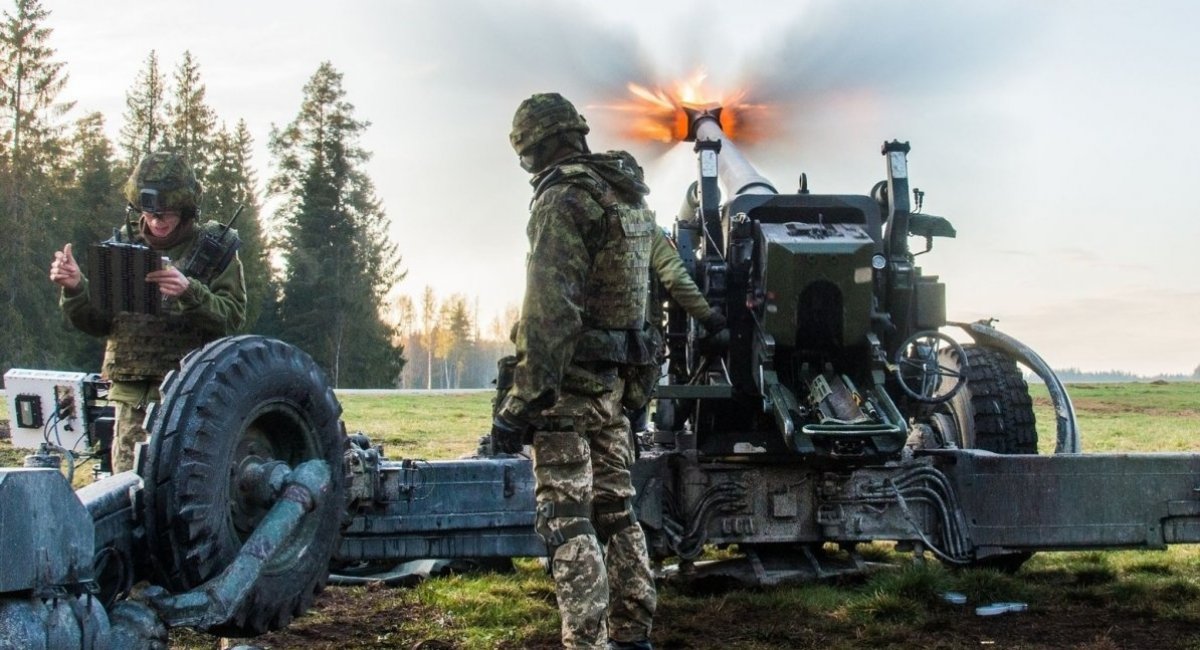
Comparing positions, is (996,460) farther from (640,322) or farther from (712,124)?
(712,124)

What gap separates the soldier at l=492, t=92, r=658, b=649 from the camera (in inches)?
161

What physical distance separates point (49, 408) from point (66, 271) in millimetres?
1028

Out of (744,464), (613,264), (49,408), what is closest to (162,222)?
(49,408)

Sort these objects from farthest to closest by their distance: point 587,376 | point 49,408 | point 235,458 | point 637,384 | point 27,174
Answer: point 27,174, point 49,408, point 637,384, point 587,376, point 235,458

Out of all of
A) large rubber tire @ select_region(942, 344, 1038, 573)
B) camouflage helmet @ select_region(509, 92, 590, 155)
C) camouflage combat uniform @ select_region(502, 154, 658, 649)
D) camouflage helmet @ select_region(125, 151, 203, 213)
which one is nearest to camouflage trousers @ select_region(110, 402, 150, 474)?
camouflage helmet @ select_region(125, 151, 203, 213)

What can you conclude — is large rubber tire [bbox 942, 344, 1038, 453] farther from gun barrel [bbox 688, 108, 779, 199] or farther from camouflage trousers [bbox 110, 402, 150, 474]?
camouflage trousers [bbox 110, 402, 150, 474]

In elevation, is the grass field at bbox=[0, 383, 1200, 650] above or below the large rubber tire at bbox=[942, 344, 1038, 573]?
below

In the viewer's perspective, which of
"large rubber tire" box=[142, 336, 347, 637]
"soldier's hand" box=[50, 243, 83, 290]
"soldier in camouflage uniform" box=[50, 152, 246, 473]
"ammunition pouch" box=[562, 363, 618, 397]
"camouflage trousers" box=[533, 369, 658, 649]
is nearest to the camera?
"large rubber tire" box=[142, 336, 347, 637]

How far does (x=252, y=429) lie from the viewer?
400cm

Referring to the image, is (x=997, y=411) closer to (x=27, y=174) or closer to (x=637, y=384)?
(x=637, y=384)

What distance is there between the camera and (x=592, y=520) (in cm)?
441

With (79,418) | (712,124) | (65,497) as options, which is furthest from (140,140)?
(65,497)

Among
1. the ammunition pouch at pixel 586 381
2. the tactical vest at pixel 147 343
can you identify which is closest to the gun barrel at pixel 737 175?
the ammunition pouch at pixel 586 381

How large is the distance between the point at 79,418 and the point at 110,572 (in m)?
2.26
